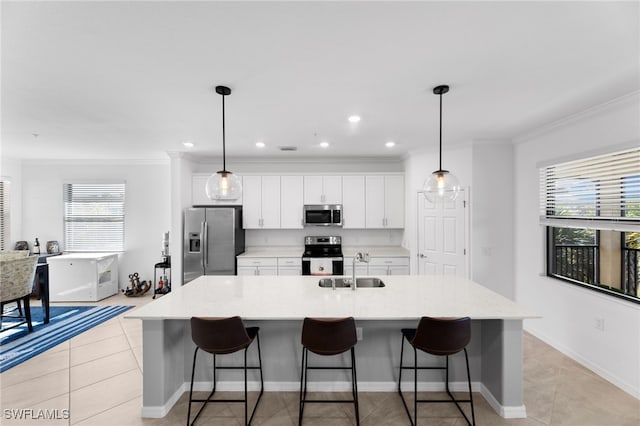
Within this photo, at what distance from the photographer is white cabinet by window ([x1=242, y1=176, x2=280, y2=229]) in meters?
5.09

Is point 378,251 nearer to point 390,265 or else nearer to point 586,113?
point 390,265

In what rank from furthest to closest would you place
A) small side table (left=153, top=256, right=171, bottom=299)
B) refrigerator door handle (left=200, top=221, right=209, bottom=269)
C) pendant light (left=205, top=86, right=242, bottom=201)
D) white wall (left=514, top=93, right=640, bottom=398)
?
small side table (left=153, top=256, right=171, bottom=299)
refrigerator door handle (left=200, top=221, right=209, bottom=269)
white wall (left=514, top=93, right=640, bottom=398)
pendant light (left=205, top=86, right=242, bottom=201)

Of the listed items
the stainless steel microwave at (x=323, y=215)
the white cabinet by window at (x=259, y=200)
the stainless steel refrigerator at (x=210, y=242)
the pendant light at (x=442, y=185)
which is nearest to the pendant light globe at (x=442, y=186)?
the pendant light at (x=442, y=185)

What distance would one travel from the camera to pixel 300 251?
16.8 feet

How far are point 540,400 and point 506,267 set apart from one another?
198 centimetres

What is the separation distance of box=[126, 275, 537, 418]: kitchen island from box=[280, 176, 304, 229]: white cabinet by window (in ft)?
7.66

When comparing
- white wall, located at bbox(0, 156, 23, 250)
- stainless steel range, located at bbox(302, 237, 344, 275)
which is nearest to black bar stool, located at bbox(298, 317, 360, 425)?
stainless steel range, located at bbox(302, 237, 344, 275)

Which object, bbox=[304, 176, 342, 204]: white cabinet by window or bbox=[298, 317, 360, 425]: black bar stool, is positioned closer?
bbox=[298, 317, 360, 425]: black bar stool

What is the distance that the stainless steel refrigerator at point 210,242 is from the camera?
470 cm

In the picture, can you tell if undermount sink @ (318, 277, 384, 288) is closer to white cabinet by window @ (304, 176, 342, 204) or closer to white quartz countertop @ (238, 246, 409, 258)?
white quartz countertop @ (238, 246, 409, 258)

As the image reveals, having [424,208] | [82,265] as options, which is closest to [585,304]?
[424,208]

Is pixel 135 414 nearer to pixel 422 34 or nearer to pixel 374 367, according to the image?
pixel 374 367

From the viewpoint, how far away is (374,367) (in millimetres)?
2484

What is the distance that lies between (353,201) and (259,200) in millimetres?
1673
